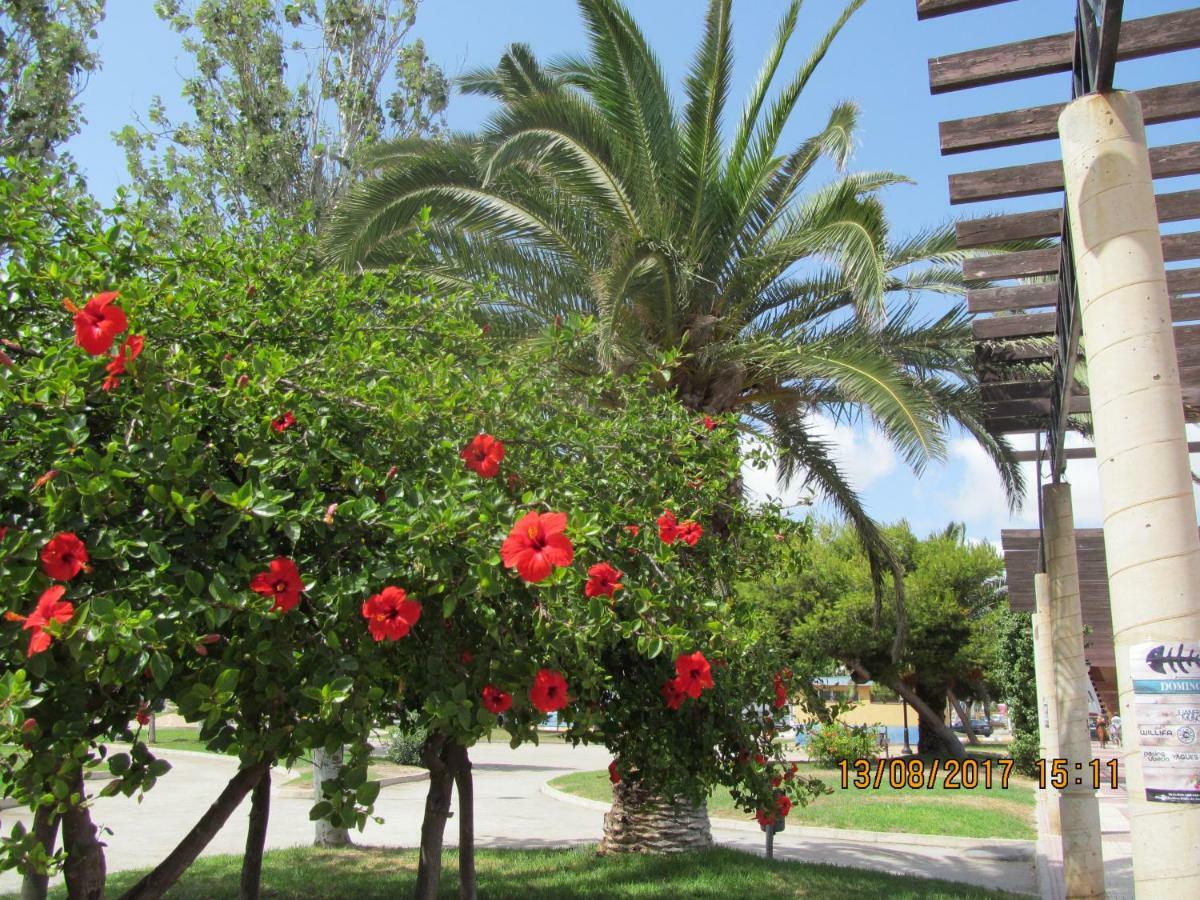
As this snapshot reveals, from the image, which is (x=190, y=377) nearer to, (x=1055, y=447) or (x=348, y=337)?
(x=348, y=337)

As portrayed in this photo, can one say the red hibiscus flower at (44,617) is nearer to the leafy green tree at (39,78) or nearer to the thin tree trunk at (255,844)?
the thin tree trunk at (255,844)

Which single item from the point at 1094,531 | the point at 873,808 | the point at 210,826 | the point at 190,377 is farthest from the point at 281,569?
the point at 873,808

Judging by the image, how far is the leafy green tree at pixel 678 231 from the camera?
8078mm

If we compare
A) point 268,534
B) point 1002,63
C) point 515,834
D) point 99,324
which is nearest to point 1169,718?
point 1002,63

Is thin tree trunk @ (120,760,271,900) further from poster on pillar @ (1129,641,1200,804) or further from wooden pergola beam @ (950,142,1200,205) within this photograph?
wooden pergola beam @ (950,142,1200,205)

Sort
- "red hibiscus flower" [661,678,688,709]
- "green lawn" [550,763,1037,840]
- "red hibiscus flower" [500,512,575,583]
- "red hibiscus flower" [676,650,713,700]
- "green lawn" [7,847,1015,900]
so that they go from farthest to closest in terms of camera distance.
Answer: "green lawn" [550,763,1037,840] → "green lawn" [7,847,1015,900] → "red hibiscus flower" [661,678,688,709] → "red hibiscus flower" [676,650,713,700] → "red hibiscus flower" [500,512,575,583]

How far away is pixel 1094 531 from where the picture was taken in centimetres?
961

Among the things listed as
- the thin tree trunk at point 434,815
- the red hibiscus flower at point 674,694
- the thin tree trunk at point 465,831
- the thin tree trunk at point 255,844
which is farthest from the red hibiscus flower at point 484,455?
the thin tree trunk at point 255,844

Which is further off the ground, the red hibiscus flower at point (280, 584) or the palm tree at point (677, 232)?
the palm tree at point (677, 232)

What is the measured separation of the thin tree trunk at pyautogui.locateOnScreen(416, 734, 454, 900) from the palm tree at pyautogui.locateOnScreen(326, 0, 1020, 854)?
3610mm

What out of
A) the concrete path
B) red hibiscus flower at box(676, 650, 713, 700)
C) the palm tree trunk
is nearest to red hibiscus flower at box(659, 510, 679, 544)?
red hibiscus flower at box(676, 650, 713, 700)

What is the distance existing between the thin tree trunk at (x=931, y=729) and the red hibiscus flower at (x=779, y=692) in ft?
62.3

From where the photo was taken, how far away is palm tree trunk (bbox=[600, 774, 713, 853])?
29.0ft

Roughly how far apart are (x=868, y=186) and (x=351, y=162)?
6.30 meters
